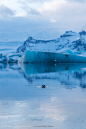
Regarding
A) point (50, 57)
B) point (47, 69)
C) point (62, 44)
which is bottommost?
point (47, 69)

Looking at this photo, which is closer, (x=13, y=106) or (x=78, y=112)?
(x=78, y=112)

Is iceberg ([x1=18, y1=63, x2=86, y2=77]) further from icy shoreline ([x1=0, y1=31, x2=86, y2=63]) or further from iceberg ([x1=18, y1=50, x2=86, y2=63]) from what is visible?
icy shoreline ([x1=0, y1=31, x2=86, y2=63])

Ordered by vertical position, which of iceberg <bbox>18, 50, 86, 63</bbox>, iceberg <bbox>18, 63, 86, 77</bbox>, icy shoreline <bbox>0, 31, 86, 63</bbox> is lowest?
iceberg <bbox>18, 63, 86, 77</bbox>

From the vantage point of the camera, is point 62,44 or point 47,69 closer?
point 47,69

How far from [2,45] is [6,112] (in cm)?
8776

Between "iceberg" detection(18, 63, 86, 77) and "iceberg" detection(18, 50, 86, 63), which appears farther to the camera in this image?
"iceberg" detection(18, 50, 86, 63)

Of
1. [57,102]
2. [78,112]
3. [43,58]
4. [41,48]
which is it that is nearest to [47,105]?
[57,102]

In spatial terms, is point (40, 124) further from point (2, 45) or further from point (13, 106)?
point (2, 45)

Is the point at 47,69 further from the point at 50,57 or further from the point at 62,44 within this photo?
the point at 62,44

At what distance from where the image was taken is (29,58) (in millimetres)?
29938

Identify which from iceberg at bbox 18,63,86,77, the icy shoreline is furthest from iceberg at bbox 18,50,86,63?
the icy shoreline

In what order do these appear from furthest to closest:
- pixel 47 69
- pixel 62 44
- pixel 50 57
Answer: pixel 62 44, pixel 50 57, pixel 47 69

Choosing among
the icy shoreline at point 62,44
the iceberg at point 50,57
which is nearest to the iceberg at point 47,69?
the iceberg at point 50,57

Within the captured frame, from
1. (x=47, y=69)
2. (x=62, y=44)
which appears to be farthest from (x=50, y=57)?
(x=62, y=44)
